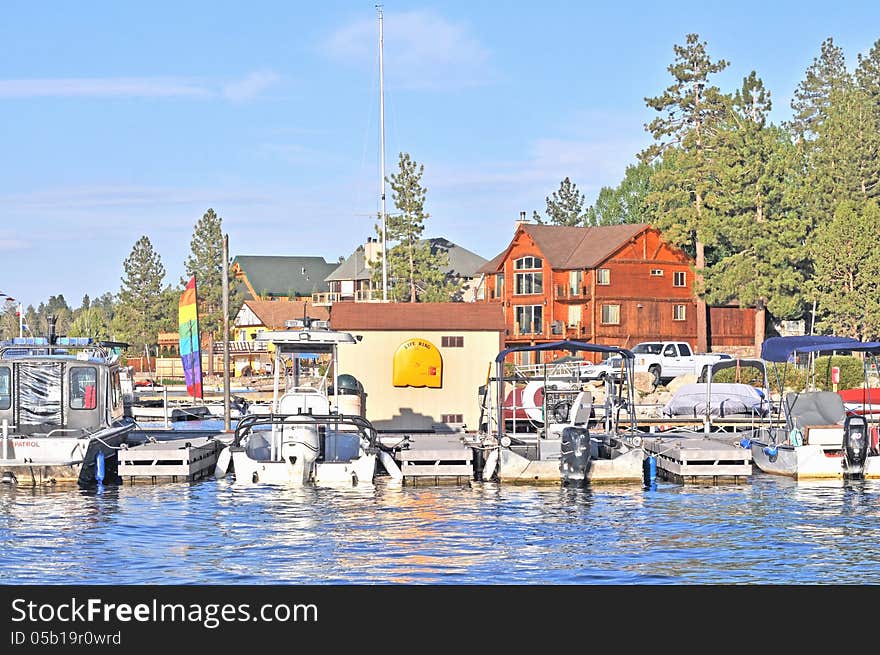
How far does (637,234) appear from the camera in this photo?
3438 inches

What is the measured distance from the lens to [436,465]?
105ft

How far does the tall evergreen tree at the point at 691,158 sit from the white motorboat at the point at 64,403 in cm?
5508

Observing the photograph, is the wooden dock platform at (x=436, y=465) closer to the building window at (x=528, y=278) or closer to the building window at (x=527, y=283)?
the building window at (x=527, y=283)

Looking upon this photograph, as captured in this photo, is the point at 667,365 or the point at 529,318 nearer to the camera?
the point at 667,365

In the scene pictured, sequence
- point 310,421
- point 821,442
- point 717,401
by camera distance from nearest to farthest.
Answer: point 310,421, point 821,442, point 717,401

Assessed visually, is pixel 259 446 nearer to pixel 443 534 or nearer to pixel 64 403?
pixel 64 403

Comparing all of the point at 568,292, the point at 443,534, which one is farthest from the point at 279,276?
the point at 443,534

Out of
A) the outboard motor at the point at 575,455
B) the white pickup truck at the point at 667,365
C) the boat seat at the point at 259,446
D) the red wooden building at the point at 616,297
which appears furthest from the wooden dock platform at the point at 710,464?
the red wooden building at the point at 616,297

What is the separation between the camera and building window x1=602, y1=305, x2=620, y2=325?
8644cm

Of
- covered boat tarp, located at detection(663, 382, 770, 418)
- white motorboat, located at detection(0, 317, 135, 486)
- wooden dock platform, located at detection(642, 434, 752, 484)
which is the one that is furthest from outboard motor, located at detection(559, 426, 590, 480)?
covered boat tarp, located at detection(663, 382, 770, 418)

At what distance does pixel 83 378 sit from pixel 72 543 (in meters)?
10.9

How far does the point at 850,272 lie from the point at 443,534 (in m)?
57.4
